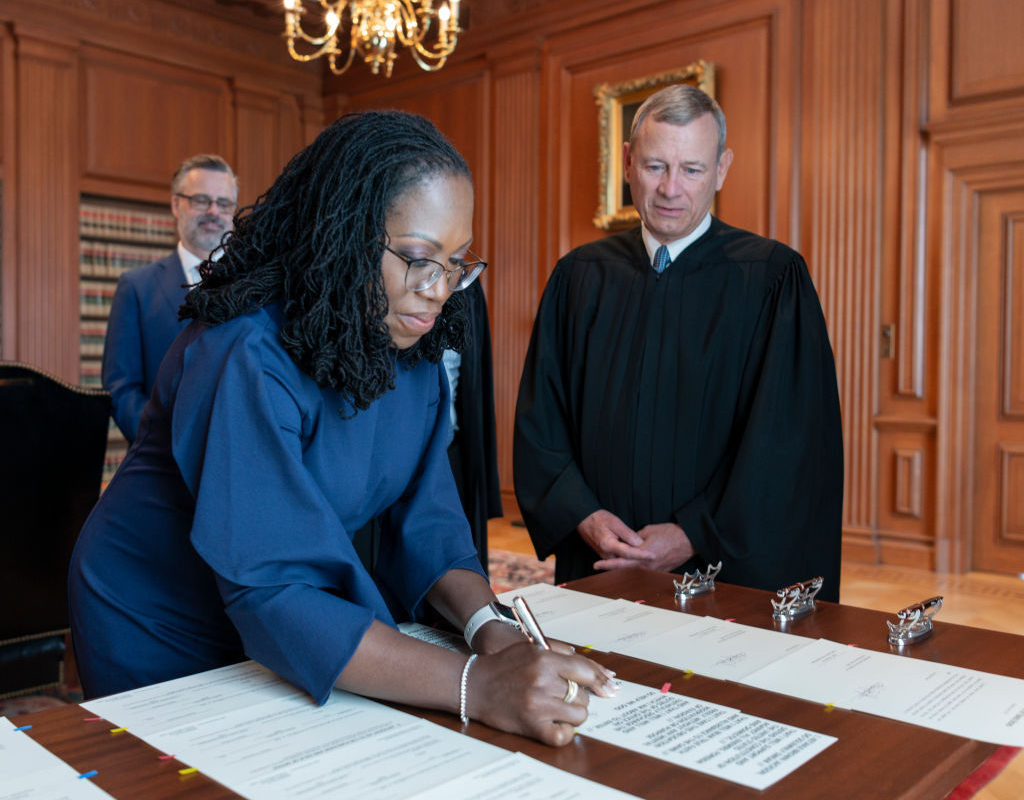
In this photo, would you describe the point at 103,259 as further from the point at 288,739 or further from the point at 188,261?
the point at 288,739

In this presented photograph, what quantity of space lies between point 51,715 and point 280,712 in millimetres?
254

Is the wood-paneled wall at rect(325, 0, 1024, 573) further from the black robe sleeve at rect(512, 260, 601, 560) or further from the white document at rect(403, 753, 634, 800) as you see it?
the white document at rect(403, 753, 634, 800)

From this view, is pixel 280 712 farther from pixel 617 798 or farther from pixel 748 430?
pixel 748 430

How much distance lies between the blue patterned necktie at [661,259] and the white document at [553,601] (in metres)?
1.02

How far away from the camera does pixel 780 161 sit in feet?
20.9

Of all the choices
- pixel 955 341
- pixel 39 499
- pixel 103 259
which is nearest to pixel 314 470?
pixel 39 499

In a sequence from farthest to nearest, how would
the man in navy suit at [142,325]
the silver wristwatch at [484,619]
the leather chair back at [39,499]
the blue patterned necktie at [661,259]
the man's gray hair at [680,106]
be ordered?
the man in navy suit at [142,325]
the leather chair back at [39,499]
the blue patterned necktie at [661,259]
the man's gray hair at [680,106]
the silver wristwatch at [484,619]

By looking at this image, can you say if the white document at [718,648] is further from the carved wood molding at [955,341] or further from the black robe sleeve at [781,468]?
the carved wood molding at [955,341]

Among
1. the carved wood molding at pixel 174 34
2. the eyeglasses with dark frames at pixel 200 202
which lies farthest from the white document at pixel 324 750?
the carved wood molding at pixel 174 34

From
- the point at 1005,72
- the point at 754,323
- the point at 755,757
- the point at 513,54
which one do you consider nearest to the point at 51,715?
the point at 755,757

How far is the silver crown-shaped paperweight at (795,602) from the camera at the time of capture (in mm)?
1472

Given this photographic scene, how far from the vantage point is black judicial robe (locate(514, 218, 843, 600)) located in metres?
2.16

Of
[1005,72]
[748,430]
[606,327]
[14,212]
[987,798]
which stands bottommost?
[987,798]

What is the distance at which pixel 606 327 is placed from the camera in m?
2.44
